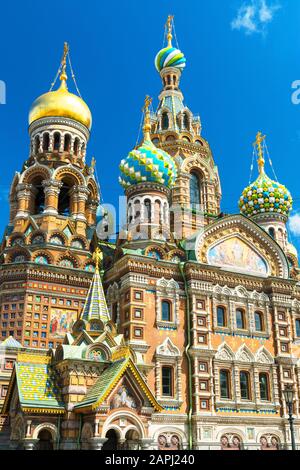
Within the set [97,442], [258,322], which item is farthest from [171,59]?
[97,442]

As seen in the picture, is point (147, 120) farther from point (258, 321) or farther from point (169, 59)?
point (258, 321)

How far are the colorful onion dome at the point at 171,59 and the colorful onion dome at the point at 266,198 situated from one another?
726 cm

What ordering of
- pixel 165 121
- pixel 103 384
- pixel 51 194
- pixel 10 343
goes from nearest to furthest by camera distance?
pixel 103 384
pixel 10 343
pixel 51 194
pixel 165 121

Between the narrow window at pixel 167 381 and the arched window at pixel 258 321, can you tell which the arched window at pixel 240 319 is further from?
the narrow window at pixel 167 381

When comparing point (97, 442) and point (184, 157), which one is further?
point (184, 157)

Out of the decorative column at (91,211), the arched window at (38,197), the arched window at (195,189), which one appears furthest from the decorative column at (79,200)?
the arched window at (195,189)

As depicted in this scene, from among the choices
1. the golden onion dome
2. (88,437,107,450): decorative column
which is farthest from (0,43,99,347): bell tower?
(88,437,107,450): decorative column

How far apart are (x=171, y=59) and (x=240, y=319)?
46.6ft

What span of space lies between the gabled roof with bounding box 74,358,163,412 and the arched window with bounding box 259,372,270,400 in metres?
7.31

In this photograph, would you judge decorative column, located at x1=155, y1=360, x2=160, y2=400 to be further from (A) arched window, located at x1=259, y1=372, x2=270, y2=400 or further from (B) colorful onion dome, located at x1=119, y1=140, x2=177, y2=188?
(B) colorful onion dome, located at x1=119, y1=140, x2=177, y2=188

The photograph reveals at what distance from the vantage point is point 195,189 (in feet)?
82.5

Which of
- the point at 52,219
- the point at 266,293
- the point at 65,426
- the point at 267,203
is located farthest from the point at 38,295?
the point at 267,203

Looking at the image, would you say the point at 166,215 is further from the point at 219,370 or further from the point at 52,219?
the point at 219,370

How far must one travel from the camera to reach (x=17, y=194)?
70.3ft
